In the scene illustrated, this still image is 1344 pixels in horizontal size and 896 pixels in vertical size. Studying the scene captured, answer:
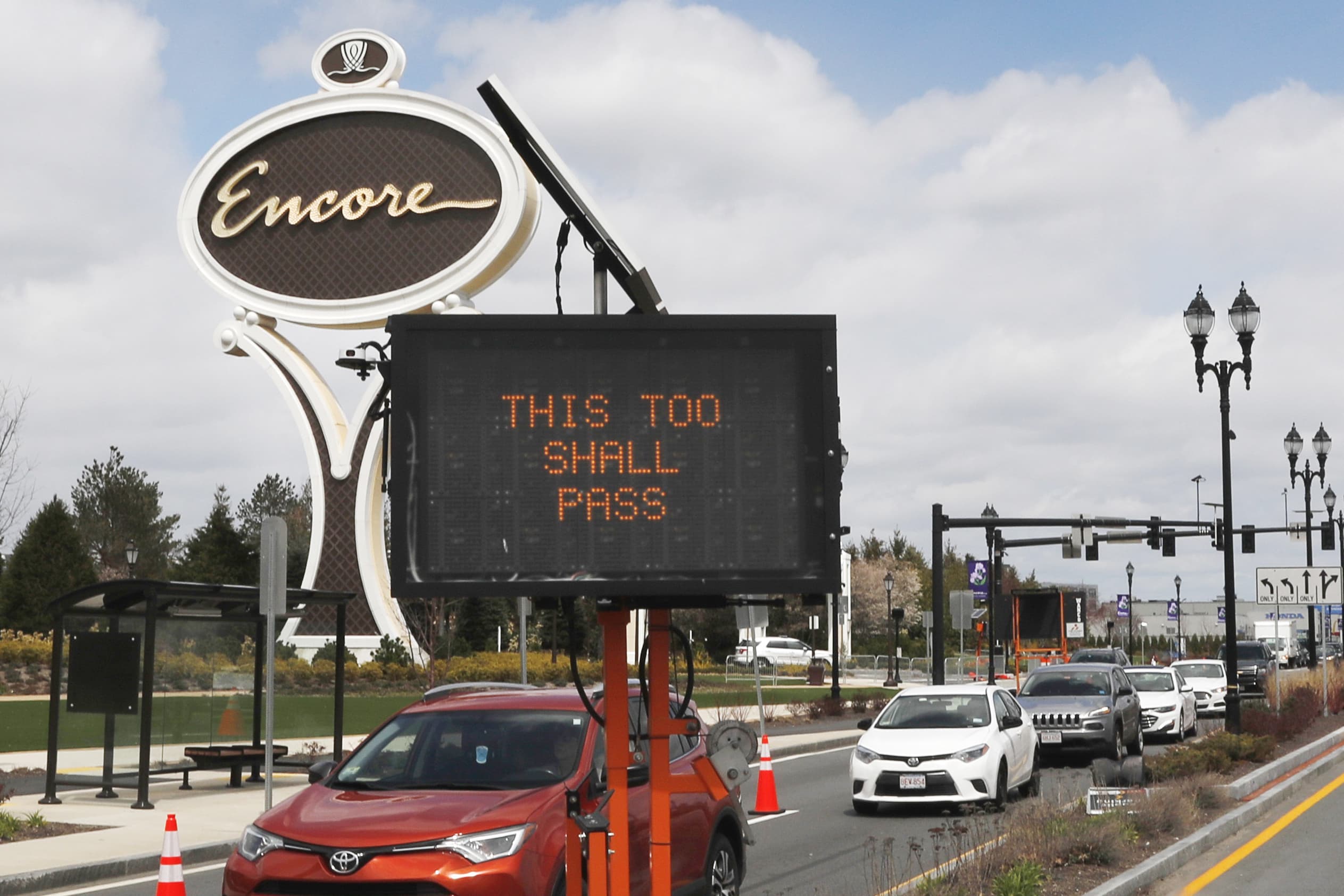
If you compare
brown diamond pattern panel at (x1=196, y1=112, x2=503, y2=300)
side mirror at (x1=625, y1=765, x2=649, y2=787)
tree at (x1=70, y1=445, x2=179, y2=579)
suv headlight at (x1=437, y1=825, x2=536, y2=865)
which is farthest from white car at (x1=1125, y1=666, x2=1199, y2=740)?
tree at (x1=70, y1=445, x2=179, y2=579)

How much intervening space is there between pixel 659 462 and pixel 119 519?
96.1 metres

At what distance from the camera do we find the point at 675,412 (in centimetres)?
639

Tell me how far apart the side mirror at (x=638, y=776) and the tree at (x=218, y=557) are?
7764 cm

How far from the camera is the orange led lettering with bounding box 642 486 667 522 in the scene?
20.6 feet

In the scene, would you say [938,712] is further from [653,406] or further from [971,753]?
[653,406]

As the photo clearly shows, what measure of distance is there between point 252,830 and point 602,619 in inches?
112

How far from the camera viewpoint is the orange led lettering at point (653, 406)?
6.39m

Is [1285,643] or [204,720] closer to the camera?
[204,720]

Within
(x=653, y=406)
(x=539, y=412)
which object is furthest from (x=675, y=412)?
(x=539, y=412)

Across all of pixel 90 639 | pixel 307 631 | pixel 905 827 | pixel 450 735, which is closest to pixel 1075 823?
pixel 905 827

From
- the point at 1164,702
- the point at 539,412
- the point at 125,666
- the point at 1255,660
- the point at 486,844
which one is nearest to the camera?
the point at 539,412

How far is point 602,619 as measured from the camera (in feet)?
23.3

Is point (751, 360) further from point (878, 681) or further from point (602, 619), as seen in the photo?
point (878, 681)

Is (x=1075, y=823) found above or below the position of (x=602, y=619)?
below
